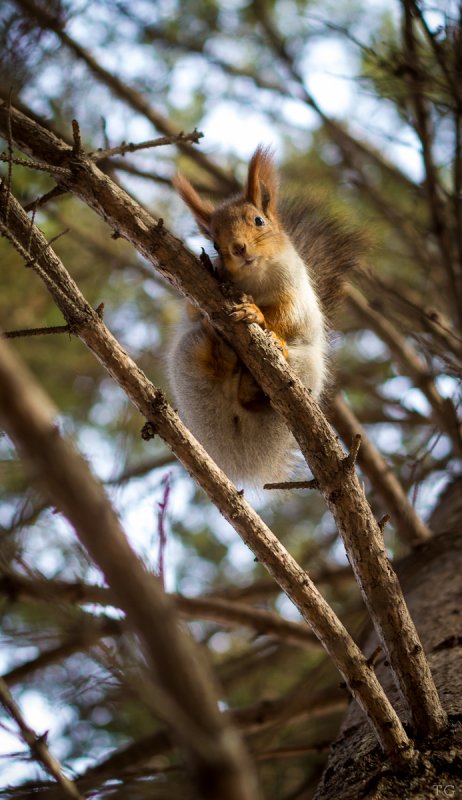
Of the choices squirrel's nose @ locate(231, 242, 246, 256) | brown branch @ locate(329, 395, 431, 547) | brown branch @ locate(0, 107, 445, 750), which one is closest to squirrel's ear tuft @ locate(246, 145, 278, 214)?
squirrel's nose @ locate(231, 242, 246, 256)

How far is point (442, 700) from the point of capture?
4.99 feet

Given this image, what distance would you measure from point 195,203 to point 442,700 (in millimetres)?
1586

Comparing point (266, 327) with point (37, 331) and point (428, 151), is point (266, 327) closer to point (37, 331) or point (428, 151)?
point (37, 331)

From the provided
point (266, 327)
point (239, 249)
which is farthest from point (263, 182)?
point (266, 327)

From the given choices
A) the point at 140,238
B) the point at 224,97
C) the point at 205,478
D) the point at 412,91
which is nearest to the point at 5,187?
the point at 140,238

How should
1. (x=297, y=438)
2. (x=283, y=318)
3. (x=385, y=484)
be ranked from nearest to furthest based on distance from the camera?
(x=297, y=438) < (x=283, y=318) < (x=385, y=484)

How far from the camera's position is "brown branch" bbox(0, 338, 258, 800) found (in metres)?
0.59

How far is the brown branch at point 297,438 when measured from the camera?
1351 millimetres

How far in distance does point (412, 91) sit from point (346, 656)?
5.92 feet

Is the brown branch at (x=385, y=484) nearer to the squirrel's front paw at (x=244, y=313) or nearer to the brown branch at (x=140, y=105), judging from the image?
the squirrel's front paw at (x=244, y=313)

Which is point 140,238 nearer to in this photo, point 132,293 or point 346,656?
point 346,656

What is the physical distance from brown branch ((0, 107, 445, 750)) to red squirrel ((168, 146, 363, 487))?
0.39 metres

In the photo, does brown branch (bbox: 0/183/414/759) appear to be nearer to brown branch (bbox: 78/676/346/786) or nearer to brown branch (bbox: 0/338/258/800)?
brown branch (bbox: 0/338/258/800)

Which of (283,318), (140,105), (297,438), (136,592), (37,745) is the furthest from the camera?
(140,105)
